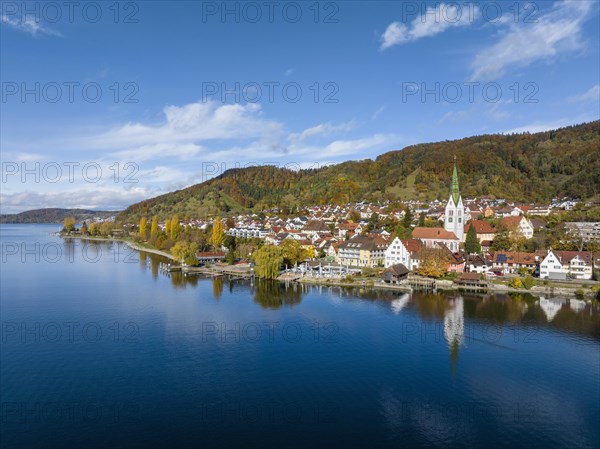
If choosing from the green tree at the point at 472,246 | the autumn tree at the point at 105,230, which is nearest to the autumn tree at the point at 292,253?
the green tree at the point at 472,246

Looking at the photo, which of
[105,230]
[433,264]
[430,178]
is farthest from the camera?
[430,178]

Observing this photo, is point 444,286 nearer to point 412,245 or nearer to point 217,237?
point 412,245

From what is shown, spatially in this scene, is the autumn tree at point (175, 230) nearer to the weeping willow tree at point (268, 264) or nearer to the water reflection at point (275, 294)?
the weeping willow tree at point (268, 264)

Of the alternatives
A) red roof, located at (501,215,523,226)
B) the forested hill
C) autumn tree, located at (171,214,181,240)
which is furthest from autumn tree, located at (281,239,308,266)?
the forested hill

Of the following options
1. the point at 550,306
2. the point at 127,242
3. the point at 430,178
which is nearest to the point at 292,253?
the point at 550,306

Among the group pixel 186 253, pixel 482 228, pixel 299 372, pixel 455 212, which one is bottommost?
pixel 299 372
